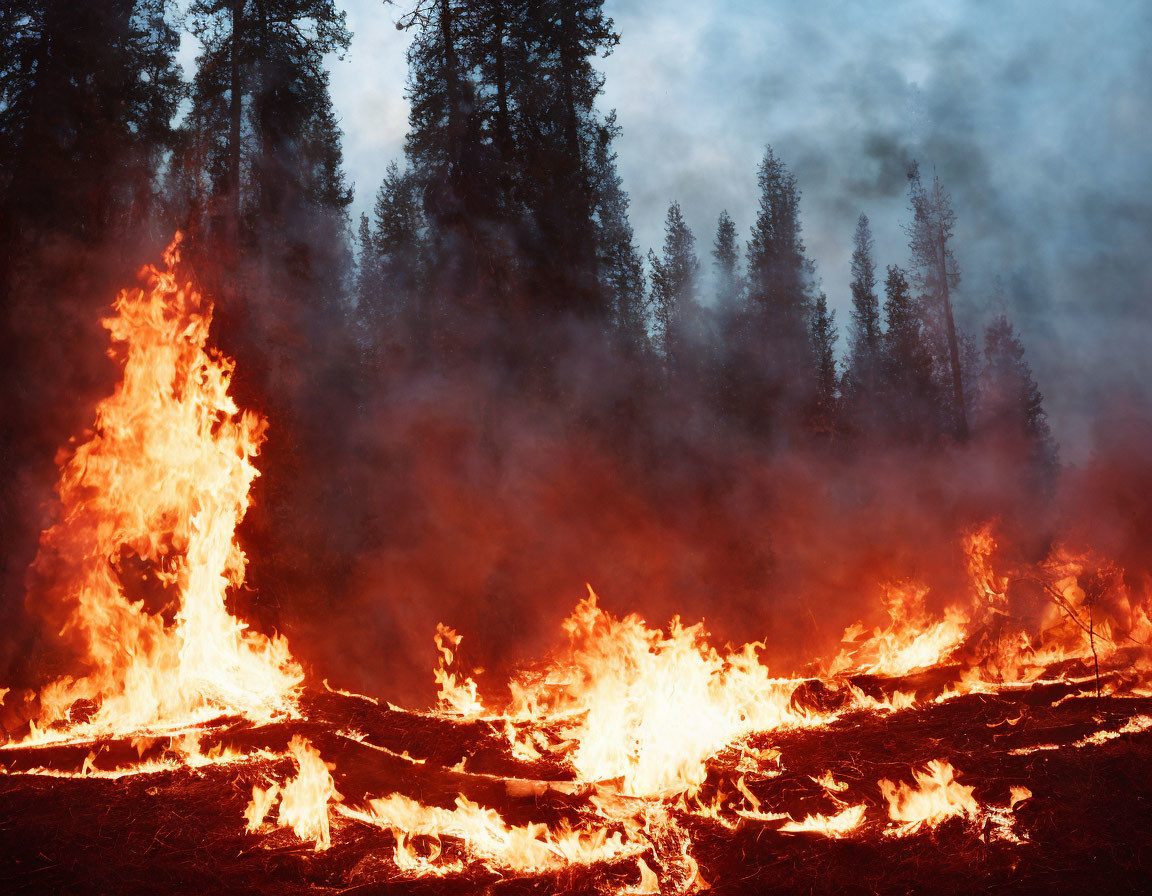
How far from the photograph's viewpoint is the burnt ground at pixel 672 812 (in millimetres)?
3557

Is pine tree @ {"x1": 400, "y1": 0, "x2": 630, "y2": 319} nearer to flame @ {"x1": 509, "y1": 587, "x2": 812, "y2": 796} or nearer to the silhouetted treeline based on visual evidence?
the silhouetted treeline

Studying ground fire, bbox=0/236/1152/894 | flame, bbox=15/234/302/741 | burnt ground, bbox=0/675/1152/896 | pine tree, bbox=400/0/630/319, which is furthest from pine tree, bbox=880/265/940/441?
flame, bbox=15/234/302/741

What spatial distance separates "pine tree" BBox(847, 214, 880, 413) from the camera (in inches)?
1219

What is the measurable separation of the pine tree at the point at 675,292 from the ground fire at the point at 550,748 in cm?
2220

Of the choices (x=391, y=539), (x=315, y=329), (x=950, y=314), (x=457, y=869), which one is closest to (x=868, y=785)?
(x=457, y=869)

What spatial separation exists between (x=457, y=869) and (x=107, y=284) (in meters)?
10.4

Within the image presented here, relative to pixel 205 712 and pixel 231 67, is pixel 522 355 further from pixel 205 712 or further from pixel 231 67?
pixel 205 712

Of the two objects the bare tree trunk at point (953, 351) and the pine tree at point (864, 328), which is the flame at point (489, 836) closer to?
the bare tree trunk at point (953, 351)

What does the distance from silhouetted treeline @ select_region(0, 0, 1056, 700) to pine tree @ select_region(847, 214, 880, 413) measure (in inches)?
659

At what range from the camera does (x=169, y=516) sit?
7.06 meters

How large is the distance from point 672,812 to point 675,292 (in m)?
28.0

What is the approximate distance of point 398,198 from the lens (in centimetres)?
2361

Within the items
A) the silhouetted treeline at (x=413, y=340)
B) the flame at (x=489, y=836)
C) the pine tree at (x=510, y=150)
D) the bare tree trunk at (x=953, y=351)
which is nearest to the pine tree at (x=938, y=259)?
the bare tree trunk at (x=953, y=351)

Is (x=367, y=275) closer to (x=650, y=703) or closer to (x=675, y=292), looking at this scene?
(x=675, y=292)
